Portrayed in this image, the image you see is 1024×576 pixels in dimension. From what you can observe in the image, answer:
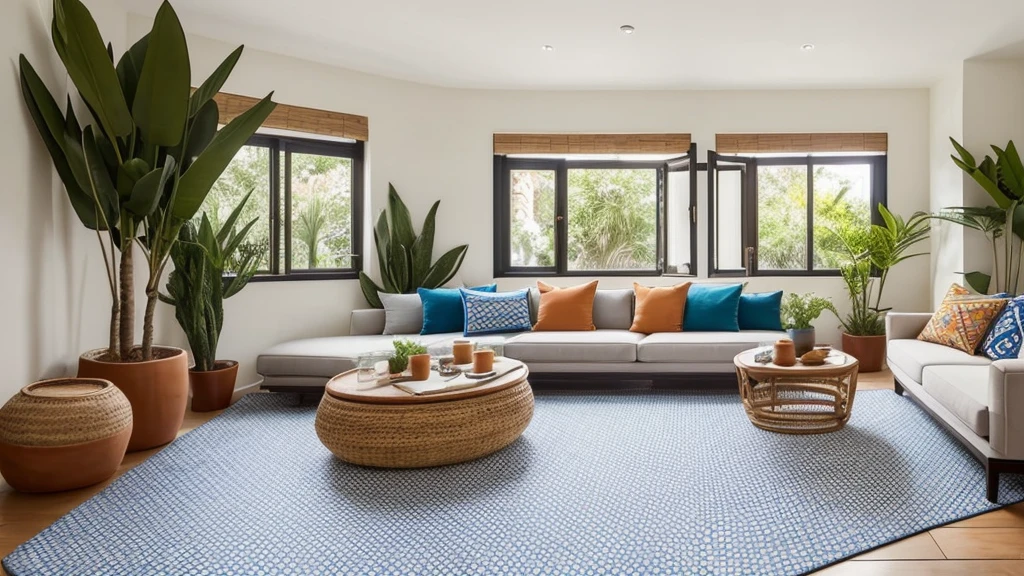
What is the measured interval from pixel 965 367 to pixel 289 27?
175 inches

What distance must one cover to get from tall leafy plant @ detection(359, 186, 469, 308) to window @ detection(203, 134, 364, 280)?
24cm

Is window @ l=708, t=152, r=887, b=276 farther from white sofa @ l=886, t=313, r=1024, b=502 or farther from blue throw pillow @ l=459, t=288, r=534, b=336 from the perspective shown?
blue throw pillow @ l=459, t=288, r=534, b=336

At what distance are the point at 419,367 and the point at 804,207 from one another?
4376 mm

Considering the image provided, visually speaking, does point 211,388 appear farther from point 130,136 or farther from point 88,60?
point 88,60

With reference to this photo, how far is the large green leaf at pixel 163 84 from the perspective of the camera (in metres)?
3.07

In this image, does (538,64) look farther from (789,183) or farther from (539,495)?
(539,495)

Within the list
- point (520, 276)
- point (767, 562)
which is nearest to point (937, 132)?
point (520, 276)

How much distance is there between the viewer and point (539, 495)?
263cm

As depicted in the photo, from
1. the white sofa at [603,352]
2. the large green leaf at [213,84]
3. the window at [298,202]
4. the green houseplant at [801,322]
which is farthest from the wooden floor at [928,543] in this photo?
the window at [298,202]

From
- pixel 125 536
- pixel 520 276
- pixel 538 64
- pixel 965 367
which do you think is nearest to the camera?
pixel 125 536

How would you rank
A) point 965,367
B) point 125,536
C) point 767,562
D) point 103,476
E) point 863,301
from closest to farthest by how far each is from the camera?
point 767,562 → point 125,536 → point 103,476 → point 965,367 → point 863,301

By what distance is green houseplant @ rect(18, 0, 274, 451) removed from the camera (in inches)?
119

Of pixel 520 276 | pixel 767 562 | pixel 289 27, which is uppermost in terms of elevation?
pixel 289 27

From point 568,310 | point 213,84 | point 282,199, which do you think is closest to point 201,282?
point 213,84
